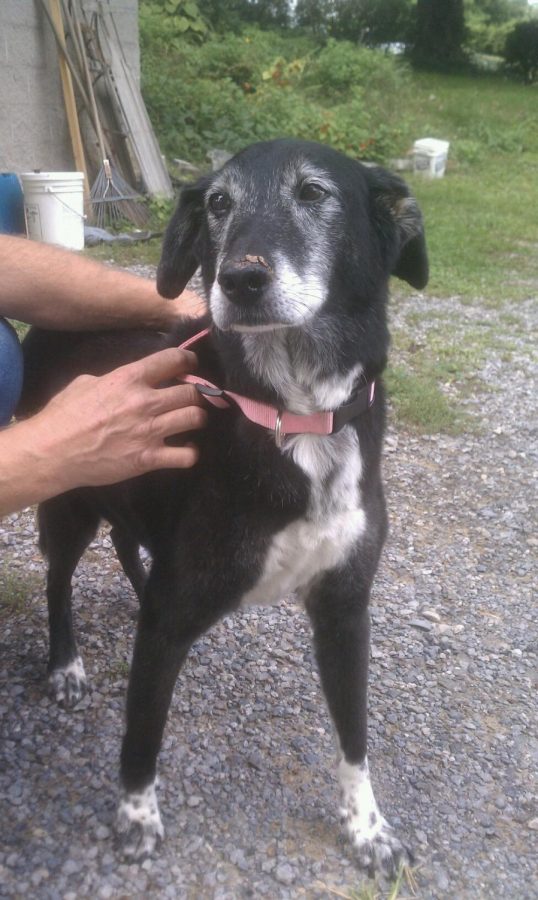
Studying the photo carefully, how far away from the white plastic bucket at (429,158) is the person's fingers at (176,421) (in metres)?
9.92

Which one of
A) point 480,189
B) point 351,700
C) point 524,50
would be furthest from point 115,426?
point 524,50

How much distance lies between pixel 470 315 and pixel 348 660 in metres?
4.45

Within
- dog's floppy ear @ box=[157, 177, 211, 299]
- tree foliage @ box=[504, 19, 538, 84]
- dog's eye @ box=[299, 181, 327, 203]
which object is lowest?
tree foliage @ box=[504, 19, 538, 84]

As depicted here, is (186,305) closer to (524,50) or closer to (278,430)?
(278,430)

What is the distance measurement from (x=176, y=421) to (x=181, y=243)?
19.1 inches

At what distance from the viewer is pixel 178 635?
181cm

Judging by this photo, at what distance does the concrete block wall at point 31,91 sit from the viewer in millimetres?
6402

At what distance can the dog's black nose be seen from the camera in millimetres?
1583

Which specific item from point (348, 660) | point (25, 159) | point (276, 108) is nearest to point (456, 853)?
point (348, 660)

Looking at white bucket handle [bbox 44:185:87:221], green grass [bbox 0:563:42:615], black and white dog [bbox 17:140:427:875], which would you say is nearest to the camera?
black and white dog [bbox 17:140:427:875]

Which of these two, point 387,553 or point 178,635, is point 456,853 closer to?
point 178,635

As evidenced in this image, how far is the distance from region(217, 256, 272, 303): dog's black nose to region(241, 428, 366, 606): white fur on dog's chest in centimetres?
36

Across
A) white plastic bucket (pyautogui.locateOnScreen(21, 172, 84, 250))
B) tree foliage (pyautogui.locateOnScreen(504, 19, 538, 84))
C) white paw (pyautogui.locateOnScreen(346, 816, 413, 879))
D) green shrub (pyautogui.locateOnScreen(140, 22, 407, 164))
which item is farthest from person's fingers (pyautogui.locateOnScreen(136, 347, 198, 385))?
tree foliage (pyautogui.locateOnScreen(504, 19, 538, 84))

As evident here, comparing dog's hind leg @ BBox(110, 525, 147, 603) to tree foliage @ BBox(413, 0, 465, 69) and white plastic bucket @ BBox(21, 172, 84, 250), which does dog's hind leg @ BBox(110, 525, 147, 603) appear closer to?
white plastic bucket @ BBox(21, 172, 84, 250)
